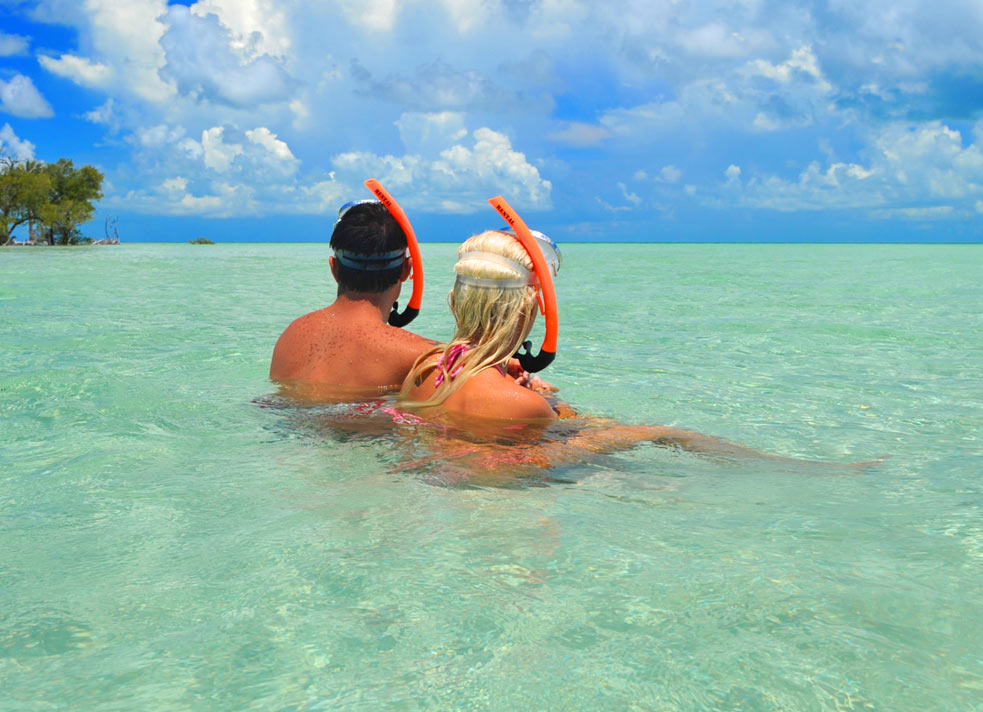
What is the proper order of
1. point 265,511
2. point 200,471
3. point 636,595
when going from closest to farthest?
point 636,595
point 265,511
point 200,471

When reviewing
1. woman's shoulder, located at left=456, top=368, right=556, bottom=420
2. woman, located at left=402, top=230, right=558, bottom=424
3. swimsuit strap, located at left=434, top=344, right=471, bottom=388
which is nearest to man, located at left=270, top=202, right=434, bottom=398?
swimsuit strap, located at left=434, top=344, right=471, bottom=388

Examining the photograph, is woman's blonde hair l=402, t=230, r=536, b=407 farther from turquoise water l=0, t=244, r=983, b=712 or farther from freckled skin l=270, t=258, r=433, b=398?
freckled skin l=270, t=258, r=433, b=398

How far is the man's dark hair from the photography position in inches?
182

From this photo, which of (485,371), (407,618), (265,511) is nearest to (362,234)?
(485,371)

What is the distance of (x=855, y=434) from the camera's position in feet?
17.3

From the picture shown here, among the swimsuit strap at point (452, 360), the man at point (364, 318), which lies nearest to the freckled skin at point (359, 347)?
the man at point (364, 318)

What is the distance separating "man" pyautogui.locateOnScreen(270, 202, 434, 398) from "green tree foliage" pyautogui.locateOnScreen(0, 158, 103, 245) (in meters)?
69.6

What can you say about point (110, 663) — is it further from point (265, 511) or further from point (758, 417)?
point (758, 417)

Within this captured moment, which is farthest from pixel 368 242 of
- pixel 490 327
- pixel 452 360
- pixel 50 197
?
pixel 50 197

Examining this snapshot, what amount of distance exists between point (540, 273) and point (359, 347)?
1626 millimetres

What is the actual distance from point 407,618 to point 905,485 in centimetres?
272

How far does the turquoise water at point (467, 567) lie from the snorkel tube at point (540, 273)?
0.60 metres

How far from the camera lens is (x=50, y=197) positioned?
69.7 m

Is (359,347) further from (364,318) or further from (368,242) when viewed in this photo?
(368,242)
